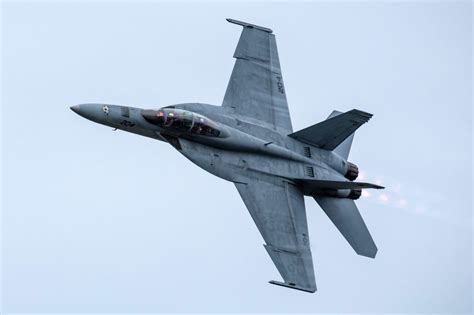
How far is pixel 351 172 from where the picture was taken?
49.1 m

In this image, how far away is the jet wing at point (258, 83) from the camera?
4819 cm

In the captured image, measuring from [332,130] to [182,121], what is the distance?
22.3ft

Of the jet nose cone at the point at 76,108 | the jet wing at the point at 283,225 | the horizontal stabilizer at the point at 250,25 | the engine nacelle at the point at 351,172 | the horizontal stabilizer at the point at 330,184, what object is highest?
the horizontal stabilizer at the point at 250,25

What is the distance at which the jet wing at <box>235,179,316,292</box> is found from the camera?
45.3 meters

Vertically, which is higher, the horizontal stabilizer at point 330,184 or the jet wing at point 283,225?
the horizontal stabilizer at point 330,184

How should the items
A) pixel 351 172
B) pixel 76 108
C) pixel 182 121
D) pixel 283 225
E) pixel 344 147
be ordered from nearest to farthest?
pixel 76 108
pixel 182 121
pixel 283 225
pixel 351 172
pixel 344 147

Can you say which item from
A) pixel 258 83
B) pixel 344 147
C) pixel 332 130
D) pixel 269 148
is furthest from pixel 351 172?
pixel 258 83

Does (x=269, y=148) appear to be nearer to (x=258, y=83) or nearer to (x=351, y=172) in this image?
(x=258, y=83)

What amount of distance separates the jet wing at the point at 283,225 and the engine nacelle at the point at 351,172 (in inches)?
112

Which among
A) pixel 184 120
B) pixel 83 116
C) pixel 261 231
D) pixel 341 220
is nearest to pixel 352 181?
pixel 341 220

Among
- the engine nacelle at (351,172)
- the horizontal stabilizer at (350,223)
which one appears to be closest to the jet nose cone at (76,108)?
the horizontal stabilizer at (350,223)

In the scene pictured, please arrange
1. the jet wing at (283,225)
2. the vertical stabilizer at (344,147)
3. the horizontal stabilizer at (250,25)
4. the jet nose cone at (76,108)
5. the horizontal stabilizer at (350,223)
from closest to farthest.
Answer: the jet nose cone at (76,108)
the jet wing at (283,225)
the horizontal stabilizer at (350,223)
the vertical stabilizer at (344,147)
the horizontal stabilizer at (250,25)

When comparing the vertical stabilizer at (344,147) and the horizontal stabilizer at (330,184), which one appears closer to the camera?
the horizontal stabilizer at (330,184)

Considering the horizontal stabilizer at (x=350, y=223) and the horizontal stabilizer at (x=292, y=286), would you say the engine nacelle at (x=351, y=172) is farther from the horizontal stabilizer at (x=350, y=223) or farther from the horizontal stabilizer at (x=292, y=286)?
the horizontal stabilizer at (x=292, y=286)
